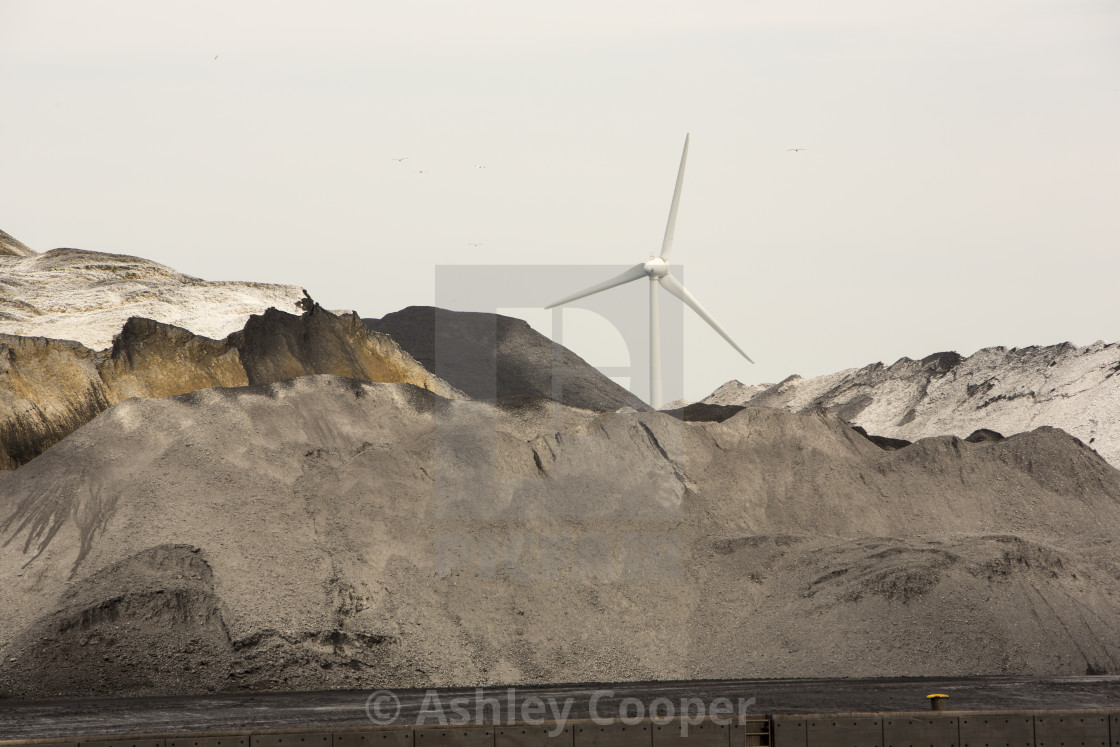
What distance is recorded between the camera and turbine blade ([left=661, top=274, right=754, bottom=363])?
47000 mm

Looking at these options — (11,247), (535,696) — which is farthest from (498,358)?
(535,696)

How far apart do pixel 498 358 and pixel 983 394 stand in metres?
29.0

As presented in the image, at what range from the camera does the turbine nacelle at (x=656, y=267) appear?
4644cm

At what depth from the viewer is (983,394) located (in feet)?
222

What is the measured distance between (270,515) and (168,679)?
6.41 meters

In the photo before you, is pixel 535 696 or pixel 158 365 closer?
pixel 535 696

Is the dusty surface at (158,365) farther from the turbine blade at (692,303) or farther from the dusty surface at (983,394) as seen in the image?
the dusty surface at (983,394)

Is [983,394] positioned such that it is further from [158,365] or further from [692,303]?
[158,365]

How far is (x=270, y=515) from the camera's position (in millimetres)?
33250

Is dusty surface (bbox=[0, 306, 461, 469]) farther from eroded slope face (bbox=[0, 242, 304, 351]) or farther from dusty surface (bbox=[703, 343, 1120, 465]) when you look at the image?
dusty surface (bbox=[703, 343, 1120, 465])

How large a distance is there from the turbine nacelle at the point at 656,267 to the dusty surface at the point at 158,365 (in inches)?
379

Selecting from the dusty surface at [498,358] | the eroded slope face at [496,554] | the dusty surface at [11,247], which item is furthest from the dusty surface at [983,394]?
the dusty surface at [11,247]

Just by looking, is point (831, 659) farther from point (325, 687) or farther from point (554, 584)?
point (325, 687)

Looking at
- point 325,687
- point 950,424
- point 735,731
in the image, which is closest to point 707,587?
point 325,687
